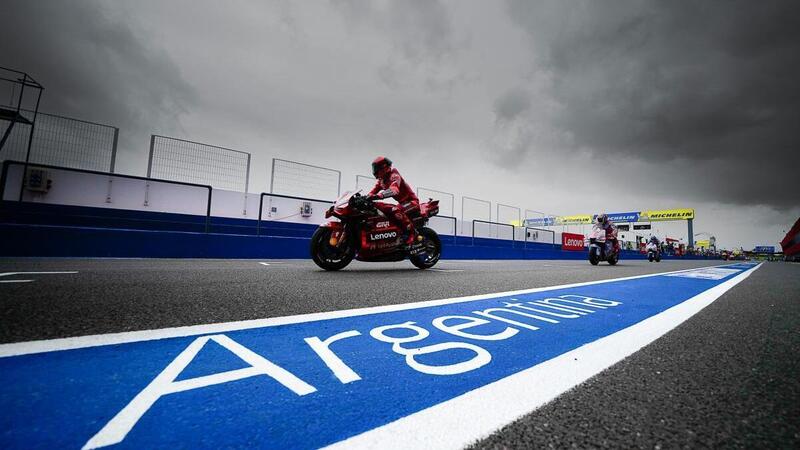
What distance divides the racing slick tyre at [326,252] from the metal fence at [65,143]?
27.4 ft

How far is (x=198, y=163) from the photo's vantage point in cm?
1007

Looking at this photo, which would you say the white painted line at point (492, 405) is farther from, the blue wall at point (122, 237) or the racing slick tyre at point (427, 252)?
the blue wall at point (122, 237)

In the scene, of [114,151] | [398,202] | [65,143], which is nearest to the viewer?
[398,202]

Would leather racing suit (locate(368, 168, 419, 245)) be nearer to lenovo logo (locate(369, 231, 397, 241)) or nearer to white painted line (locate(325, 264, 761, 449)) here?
lenovo logo (locate(369, 231, 397, 241))

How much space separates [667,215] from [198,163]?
57.0 m

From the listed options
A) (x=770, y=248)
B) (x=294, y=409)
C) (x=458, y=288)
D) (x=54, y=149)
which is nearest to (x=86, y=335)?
(x=294, y=409)

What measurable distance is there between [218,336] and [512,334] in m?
1.55

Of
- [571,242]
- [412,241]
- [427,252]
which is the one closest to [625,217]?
[571,242]

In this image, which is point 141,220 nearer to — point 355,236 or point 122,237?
point 122,237

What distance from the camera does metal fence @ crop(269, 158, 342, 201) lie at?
11.6 m

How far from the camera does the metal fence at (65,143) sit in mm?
7848

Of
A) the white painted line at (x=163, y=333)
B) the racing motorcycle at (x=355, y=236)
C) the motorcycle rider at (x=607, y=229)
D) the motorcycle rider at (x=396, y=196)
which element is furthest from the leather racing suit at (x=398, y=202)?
the motorcycle rider at (x=607, y=229)

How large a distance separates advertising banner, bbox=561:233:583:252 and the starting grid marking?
2330 cm

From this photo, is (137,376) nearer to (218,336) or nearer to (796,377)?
(218,336)
